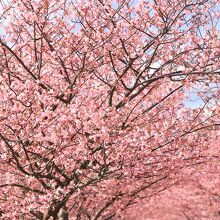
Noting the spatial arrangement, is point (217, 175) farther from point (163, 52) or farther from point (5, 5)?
point (5, 5)

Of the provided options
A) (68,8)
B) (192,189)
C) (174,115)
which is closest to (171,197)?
(192,189)

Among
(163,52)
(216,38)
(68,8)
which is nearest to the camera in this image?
(216,38)

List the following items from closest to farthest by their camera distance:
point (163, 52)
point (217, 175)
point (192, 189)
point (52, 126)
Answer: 1. point (52, 126)
2. point (163, 52)
3. point (217, 175)
4. point (192, 189)

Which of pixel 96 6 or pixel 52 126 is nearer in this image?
pixel 52 126

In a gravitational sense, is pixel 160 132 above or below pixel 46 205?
above

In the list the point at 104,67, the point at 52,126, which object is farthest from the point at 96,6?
the point at 52,126

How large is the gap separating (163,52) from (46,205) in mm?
4589

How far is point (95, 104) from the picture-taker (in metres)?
9.01

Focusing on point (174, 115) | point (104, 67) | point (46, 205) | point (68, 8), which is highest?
point (68, 8)

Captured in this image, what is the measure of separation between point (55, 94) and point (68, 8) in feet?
10.6

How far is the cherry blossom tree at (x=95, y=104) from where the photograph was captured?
7.63 m

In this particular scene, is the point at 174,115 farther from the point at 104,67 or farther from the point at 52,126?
the point at 52,126

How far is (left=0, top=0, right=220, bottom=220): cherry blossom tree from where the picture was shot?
7633mm

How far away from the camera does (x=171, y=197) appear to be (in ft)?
79.4
